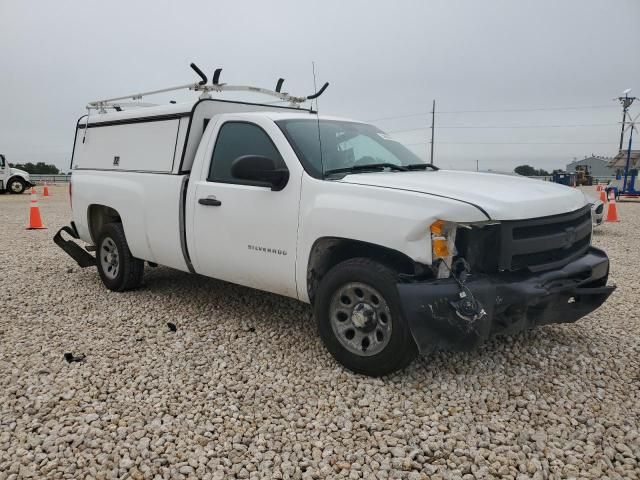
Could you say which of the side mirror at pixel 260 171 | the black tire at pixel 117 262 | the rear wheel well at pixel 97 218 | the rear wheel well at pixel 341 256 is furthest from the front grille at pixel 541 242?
the rear wheel well at pixel 97 218

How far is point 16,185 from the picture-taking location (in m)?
24.8

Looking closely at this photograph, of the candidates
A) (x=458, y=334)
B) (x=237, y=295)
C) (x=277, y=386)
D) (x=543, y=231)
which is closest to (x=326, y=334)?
(x=277, y=386)

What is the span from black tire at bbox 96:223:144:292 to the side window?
1697mm

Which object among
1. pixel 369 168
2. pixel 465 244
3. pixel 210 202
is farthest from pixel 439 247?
pixel 210 202

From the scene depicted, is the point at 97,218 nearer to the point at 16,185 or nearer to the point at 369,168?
the point at 369,168

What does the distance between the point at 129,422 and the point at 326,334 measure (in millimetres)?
1417

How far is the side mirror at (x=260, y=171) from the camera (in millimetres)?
3828

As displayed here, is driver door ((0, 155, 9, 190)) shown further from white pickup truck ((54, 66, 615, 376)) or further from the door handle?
the door handle

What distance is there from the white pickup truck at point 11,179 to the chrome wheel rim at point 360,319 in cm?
2528

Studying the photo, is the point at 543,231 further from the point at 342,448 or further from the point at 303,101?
the point at 303,101

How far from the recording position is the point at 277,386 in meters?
3.53

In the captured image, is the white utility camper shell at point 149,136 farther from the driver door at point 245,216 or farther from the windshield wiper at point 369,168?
the windshield wiper at point 369,168

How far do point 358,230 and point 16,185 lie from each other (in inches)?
1027

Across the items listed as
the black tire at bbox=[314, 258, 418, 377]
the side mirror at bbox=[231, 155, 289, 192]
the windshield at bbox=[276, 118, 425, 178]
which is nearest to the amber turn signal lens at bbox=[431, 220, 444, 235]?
the black tire at bbox=[314, 258, 418, 377]
